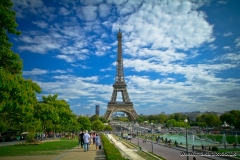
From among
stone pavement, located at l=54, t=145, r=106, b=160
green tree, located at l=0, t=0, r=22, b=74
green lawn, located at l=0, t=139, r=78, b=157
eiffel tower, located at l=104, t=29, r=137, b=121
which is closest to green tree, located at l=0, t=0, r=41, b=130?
green tree, located at l=0, t=0, r=22, b=74

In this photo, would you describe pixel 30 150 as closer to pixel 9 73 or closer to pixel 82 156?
pixel 82 156

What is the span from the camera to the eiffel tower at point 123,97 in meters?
103

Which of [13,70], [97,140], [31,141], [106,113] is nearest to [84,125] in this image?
[106,113]

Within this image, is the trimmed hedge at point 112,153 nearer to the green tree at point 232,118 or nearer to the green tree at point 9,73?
the green tree at point 9,73

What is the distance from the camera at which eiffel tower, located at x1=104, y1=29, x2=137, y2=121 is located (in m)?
103

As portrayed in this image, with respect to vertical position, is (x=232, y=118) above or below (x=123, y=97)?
below

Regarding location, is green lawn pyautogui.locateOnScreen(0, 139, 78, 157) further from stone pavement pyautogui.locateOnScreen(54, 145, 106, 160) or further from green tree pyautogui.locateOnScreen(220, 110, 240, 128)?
green tree pyautogui.locateOnScreen(220, 110, 240, 128)

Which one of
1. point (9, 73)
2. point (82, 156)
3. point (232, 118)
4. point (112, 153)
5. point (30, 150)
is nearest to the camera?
point (9, 73)

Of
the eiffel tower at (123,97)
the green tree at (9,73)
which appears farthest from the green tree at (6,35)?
the eiffel tower at (123,97)

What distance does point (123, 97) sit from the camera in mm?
105562

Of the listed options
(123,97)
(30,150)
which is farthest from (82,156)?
(123,97)

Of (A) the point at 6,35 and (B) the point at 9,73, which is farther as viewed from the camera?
(A) the point at 6,35

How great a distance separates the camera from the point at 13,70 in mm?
14336

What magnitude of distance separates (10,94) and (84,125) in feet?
226
